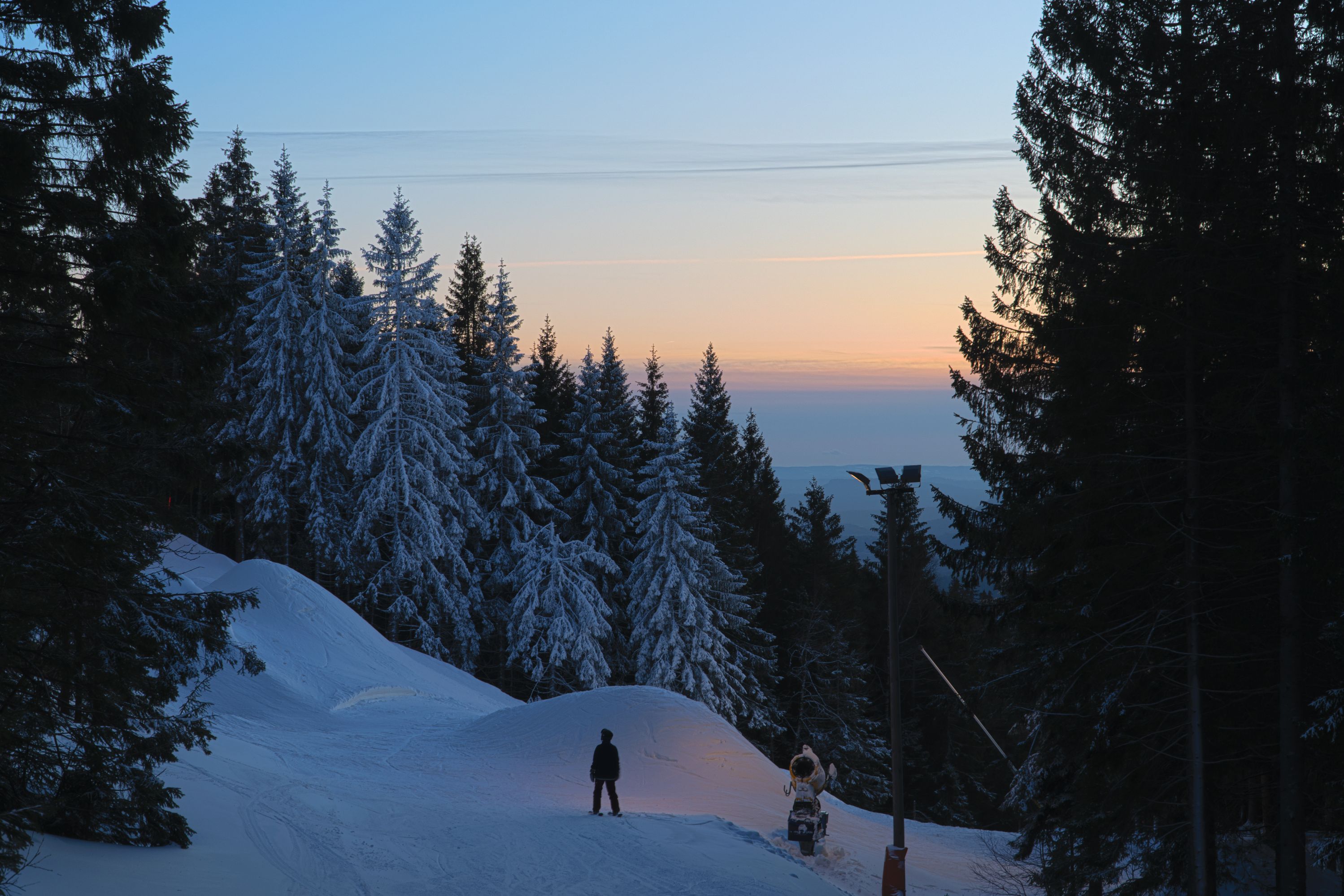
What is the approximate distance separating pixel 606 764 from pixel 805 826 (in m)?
3.78

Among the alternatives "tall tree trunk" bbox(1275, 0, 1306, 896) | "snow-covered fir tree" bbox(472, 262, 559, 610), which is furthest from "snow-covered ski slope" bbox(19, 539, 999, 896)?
"snow-covered fir tree" bbox(472, 262, 559, 610)

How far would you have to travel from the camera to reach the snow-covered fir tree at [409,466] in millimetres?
37312

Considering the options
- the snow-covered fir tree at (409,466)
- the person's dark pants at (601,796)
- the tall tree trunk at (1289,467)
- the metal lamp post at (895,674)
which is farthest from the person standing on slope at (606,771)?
the snow-covered fir tree at (409,466)

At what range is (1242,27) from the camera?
33.0 feet

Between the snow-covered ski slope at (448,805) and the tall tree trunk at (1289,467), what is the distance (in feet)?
19.6

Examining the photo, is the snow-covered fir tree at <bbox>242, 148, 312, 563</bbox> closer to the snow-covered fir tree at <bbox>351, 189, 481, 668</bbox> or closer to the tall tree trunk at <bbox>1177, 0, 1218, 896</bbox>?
the snow-covered fir tree at <bbox>351, 189, 481, 668</bbox>

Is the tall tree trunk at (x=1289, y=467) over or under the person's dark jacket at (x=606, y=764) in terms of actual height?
over

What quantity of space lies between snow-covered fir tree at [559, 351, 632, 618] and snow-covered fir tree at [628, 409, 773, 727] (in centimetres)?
573

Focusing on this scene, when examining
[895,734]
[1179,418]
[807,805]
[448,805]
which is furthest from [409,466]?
[1179,418]

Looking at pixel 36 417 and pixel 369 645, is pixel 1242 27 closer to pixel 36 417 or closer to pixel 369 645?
pixel 36 417

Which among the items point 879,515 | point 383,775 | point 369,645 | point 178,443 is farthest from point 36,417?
point 879,515

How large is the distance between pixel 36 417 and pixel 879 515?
48.8 m

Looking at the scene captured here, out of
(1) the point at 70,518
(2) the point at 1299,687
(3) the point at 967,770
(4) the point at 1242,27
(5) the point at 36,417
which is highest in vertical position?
(4) the point at 1242,27

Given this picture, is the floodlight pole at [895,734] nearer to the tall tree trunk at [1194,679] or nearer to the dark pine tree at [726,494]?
the tall tree trunk at [1194,679]
